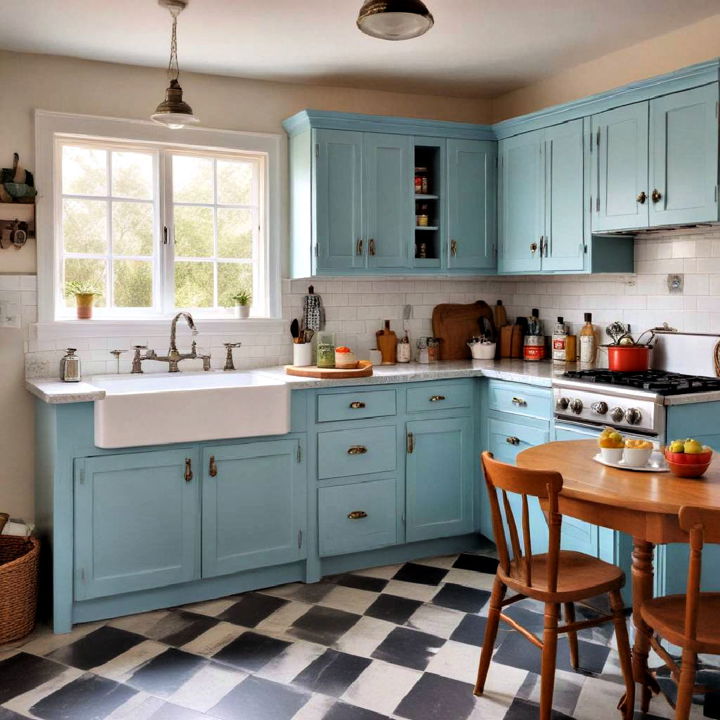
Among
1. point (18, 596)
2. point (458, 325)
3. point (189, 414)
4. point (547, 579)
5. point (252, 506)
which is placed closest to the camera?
point (547, 579)

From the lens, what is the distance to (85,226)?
420 centimetres

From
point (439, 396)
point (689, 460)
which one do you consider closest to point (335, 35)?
point (439, 396)

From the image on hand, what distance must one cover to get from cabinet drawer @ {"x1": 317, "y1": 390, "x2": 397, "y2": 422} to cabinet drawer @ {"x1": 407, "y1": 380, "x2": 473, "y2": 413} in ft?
0.41

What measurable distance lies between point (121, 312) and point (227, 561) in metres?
1.49

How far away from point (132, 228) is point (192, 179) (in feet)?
1.45

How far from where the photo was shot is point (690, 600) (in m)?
2.14

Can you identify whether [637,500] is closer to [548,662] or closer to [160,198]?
[548,662]

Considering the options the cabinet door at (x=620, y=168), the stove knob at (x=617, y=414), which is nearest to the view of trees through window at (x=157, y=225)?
the cabinet door at (x=620, y=168)

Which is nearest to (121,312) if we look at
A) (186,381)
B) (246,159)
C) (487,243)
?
(186,381)

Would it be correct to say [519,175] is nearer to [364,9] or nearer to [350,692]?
[364,9]

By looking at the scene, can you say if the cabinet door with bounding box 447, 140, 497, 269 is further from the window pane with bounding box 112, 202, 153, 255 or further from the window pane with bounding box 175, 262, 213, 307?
the window pane with bounding box 112, 202, 153, 255

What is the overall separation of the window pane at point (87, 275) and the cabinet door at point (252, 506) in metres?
1.21

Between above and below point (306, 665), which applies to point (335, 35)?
above

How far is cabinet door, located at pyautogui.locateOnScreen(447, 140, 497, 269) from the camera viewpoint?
4.64 metres
